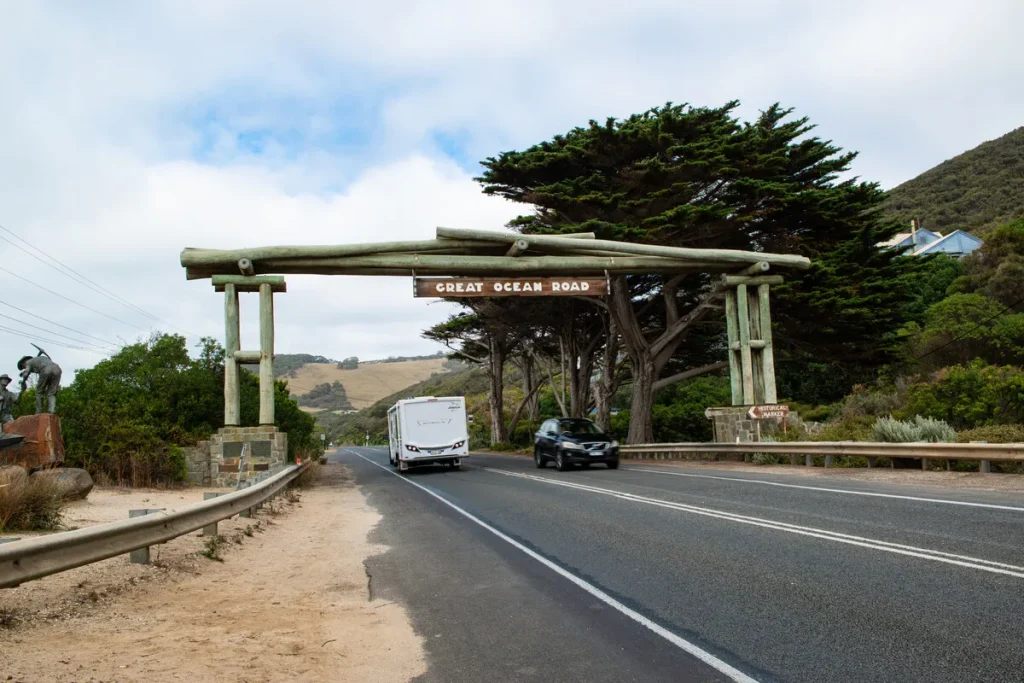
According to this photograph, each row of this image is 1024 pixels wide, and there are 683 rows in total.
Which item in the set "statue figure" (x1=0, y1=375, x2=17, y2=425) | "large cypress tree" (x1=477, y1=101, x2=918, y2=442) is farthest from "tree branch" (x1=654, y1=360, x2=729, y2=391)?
"statue figure" (x1=0, y1=375, x2=17, y2=425)

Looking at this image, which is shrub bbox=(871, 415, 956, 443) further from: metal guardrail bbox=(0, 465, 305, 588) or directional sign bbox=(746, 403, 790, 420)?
metal guardrail bbox=(0, 465, 305, 588)

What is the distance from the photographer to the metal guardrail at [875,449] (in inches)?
528

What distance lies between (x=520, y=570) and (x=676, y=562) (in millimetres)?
1567

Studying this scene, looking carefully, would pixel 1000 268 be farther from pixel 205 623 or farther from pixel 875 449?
pixel 205 623

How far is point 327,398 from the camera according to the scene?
178375mm

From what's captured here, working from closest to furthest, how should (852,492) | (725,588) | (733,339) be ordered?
(725,588), (852,492), (733,339)

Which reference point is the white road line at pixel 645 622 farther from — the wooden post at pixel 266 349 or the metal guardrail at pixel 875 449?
the wooden post at pixel 266 349

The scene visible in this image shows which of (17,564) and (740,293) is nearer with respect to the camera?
(17,564)

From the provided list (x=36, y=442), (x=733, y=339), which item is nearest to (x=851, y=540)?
(x=36, y=442)

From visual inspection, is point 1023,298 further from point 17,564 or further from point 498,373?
point 17,564

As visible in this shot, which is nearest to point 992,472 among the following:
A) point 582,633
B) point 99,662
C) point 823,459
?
point 823,459

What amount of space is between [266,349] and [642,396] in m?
14.4

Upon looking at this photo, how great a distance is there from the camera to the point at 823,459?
1923cm

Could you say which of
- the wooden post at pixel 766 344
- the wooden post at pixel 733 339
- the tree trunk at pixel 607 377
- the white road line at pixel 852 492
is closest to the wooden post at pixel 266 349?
the white road line at pixel 852 492
